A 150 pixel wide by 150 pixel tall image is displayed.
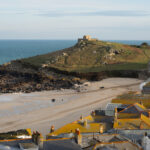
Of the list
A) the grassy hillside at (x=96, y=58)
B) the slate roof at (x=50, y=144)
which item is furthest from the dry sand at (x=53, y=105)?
the slate roof at (x=50, y=144)

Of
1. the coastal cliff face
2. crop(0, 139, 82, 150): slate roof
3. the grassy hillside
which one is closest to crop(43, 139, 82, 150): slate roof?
crop(0, 139, 82, 150): slate roof

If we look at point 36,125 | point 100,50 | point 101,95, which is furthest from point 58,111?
point 100,50

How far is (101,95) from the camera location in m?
58.9

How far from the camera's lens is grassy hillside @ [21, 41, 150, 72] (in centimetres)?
8588

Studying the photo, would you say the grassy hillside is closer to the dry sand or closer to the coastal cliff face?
the coastal cliff face

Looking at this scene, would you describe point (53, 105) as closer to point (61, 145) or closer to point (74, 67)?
point (61, 145)

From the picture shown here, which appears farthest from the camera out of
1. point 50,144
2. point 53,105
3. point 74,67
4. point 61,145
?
point 74,67

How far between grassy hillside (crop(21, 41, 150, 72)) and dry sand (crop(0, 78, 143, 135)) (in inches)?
559

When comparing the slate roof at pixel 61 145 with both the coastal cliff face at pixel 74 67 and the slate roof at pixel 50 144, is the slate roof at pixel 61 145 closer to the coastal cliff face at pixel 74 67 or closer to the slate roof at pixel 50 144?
the slate roof at pixel 50 144

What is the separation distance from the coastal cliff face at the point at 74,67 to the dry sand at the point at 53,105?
5.58m

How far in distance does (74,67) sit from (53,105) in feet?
120

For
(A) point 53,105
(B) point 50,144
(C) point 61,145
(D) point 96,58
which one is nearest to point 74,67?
(D) point 96,58

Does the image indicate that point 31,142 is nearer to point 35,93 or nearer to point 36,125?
point 36,125

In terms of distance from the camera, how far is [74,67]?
8719cm
